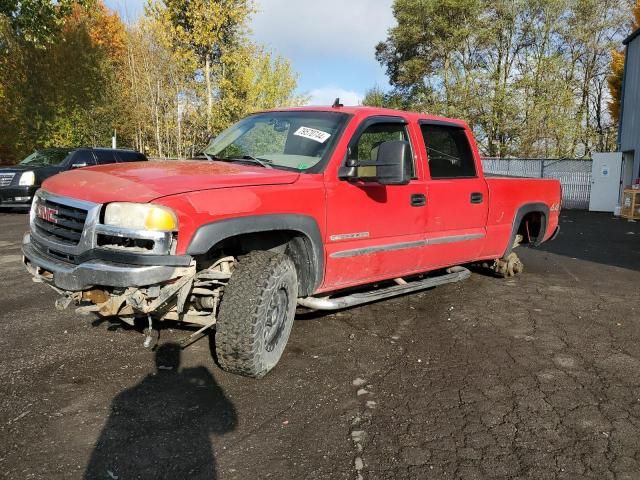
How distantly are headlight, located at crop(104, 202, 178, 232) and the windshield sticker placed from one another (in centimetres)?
154

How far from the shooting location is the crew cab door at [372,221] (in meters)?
3.83

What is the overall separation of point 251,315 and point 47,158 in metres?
12.7

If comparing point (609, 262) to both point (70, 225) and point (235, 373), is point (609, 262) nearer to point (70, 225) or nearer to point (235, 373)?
point (235, 373)

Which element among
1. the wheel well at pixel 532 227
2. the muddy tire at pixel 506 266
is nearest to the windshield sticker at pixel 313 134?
the muddy tire at pixel 506 266

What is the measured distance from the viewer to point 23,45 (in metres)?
19.2

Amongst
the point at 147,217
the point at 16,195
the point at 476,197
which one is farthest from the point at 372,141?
the point at 16,195

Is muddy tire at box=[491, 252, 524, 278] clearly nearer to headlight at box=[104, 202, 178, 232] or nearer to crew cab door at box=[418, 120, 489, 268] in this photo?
crew cab door at box=[418, 120, 489, 268]

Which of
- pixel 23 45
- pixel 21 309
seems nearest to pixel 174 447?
pixel 21 309

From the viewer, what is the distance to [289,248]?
12.3 ft

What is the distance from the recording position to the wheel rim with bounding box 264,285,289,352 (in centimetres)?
341

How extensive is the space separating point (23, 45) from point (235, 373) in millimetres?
20779

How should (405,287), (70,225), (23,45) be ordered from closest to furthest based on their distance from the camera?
(70,225), (405,287), (23,45)

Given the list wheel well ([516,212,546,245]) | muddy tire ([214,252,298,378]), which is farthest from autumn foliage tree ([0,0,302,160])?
muddy tire ([214,252,298,378])

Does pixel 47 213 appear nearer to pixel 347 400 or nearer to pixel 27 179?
pixel 347 400
